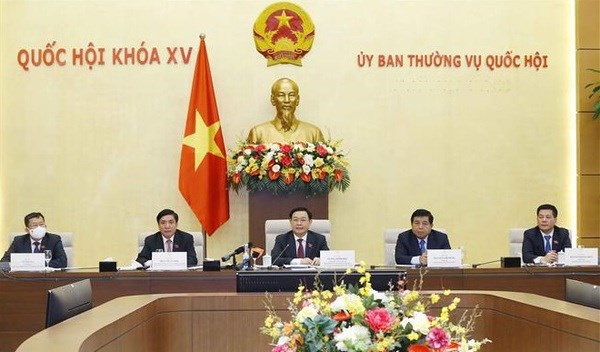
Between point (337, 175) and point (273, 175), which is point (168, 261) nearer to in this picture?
point (273, 175)

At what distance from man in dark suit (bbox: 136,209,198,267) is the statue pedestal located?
107cm

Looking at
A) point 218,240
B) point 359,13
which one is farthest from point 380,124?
point 218,240

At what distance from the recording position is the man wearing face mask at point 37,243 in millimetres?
7805

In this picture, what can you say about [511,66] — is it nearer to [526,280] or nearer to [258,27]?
[258,27]

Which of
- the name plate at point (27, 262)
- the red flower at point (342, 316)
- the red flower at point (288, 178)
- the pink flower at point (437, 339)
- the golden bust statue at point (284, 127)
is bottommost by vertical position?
the name plate at point (27, 262)

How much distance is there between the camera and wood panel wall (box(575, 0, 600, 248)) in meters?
9.41

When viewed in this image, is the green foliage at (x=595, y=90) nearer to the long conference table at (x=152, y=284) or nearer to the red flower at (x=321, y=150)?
the red flower at (x=321, y=150)

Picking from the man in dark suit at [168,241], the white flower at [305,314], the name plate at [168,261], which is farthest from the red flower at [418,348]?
the man in dark suit at [168,241]

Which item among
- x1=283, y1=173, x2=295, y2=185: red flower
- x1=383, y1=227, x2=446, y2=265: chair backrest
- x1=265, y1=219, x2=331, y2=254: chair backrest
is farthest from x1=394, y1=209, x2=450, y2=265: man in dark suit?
x1=283, y1=173, x2=295, y2=185: red flower

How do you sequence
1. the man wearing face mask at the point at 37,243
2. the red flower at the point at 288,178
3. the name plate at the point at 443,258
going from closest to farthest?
1. the name plate at the point at 443,258
2. the man wearing face mask at the point at 37,243
3. the red flower at the point at 288,178

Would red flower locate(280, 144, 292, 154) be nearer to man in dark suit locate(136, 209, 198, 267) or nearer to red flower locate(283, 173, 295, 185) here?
red flower locate(283, 173, 295, 185)

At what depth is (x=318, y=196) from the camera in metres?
8.83

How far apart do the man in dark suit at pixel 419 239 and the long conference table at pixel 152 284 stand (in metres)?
0.74

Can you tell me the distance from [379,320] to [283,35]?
7.06 m
